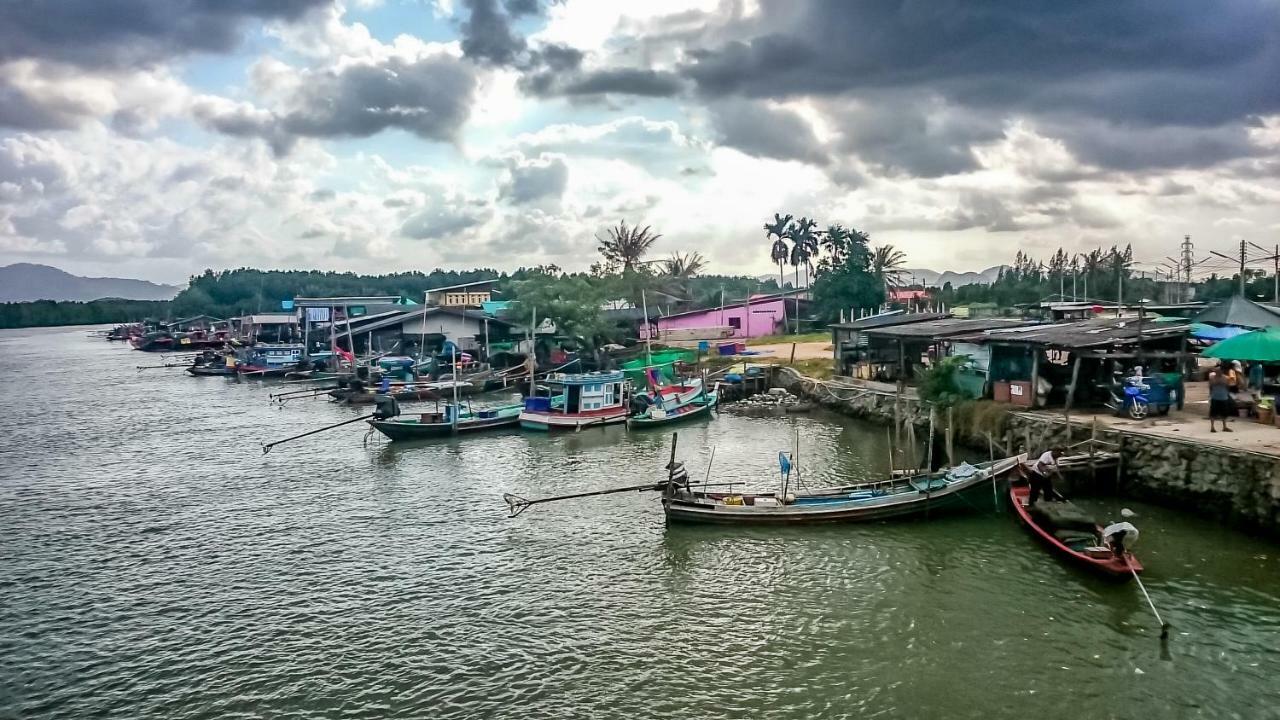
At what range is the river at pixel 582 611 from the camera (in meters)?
12.4

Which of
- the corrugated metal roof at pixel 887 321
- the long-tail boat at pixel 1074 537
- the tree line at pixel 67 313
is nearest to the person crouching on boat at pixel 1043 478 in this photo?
the long-tail boat at pixel 1074 537

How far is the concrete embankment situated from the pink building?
34086 millimetres

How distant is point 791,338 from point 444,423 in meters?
31.0

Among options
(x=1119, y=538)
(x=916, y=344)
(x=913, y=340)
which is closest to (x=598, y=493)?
(x=1119, y=538)

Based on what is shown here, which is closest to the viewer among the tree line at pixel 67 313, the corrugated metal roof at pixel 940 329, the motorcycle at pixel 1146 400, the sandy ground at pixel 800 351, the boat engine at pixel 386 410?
the motorcycle at pixel 1146 400

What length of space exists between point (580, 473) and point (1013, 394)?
1457 cm

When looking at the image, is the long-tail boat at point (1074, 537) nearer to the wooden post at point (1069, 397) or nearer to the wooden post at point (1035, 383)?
the wooden post at point (1069, 397)

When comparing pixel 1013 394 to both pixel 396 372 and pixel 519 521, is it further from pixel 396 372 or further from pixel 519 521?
pixel 396 372

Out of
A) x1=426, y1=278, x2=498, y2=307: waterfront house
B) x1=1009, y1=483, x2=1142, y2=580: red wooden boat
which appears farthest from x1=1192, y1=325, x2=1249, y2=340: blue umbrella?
x1=426, y1=278, x2=498, y2=307: waterfront house

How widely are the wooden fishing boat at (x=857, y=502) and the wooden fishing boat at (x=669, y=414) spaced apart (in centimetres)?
1445

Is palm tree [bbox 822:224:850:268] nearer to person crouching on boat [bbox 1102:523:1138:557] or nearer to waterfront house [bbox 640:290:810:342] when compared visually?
waterfront house [bbox 640:290:810:342]

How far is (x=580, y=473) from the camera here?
2664cm

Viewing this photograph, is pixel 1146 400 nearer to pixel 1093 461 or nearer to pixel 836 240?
pixel 1093 461

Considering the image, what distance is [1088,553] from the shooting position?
15.5 m
